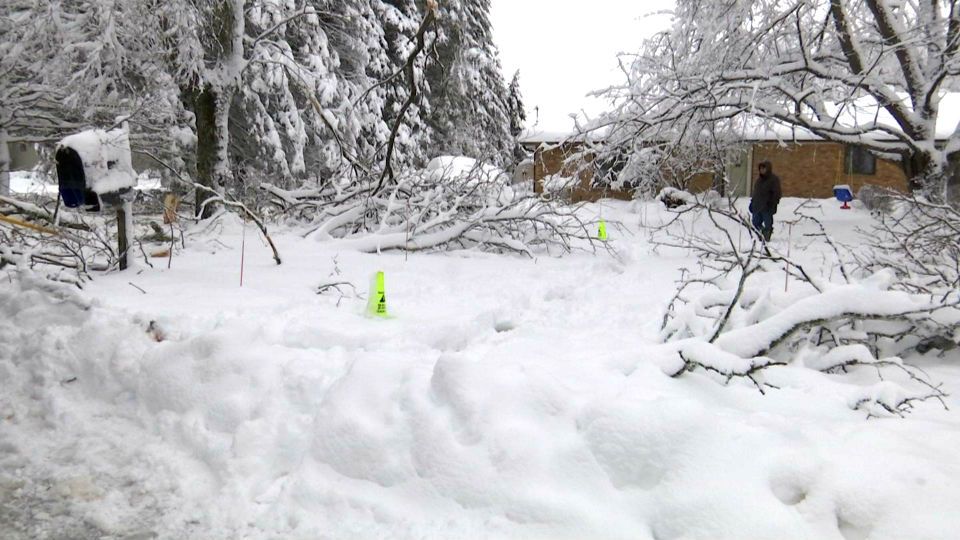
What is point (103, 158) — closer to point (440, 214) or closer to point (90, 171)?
point (90, 171)

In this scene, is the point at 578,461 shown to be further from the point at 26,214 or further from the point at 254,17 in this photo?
the point at 254,17

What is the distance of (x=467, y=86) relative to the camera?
26.1m

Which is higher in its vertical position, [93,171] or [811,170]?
[811,170]

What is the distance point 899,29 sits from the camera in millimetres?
10562

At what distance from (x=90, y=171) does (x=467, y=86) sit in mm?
21448

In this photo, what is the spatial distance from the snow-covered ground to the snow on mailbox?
3.60ft

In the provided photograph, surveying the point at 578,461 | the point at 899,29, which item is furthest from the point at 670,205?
the point at 578,461

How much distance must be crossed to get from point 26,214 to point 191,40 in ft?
15.2

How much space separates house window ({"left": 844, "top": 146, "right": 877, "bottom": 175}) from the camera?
2362 centimetres

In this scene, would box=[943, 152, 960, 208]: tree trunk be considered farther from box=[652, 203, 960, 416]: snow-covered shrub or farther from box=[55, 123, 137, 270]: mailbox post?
box=[55, 123, 137, 270]: mailbox post

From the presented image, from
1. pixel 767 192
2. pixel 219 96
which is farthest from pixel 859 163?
pixel 219 96

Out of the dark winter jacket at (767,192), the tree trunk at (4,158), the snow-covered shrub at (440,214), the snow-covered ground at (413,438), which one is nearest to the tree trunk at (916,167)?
the dark winter jacket at (767,192)

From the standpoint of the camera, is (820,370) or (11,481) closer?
(11,481)

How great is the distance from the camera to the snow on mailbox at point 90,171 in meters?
5.64
